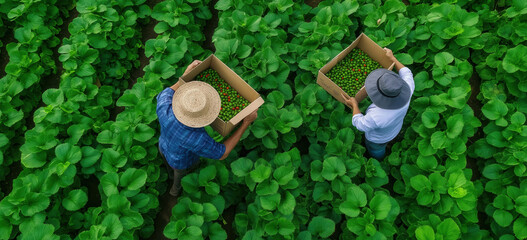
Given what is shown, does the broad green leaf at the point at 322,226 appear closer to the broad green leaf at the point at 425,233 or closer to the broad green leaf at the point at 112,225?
the broad green leaf at the point at 425,233

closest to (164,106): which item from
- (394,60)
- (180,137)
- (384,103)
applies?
(180,137)

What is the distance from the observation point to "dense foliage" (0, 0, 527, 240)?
15.6ft

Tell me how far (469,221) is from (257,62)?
3742 mm

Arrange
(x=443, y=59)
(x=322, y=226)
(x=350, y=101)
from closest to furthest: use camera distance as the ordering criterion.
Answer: (x=322, y=226) < (x=350, y=101) < (x=443, y=59)

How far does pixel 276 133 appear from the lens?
5199mm

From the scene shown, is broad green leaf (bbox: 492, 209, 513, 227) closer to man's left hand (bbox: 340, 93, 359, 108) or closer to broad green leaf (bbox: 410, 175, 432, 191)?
broad green leaf (bbox: 410, 175, 432, 191)

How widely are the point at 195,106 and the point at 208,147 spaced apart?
593 mm

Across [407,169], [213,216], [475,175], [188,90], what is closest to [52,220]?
[213,216]

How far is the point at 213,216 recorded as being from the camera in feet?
15.6

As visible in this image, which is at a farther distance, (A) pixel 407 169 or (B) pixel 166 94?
(A) pixel 407 169

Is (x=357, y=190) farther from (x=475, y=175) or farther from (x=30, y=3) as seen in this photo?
(x=30, y=3)

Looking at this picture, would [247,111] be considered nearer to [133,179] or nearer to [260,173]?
[260,173]

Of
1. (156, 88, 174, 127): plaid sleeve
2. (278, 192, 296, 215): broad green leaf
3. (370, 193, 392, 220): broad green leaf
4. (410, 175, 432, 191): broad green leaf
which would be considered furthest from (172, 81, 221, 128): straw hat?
(410, 175, 432, 191): broad green leaf

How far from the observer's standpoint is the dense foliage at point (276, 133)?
4746 millimetres
